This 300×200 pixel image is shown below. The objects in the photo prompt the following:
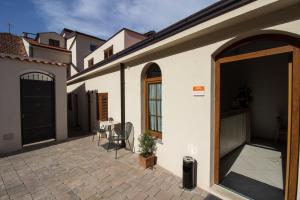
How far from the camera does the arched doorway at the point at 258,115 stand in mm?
2297

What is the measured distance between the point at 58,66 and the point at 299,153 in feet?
26.8

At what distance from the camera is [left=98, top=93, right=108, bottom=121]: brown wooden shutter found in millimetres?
7223

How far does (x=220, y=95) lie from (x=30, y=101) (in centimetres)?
710

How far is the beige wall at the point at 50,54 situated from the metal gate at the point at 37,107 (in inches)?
276

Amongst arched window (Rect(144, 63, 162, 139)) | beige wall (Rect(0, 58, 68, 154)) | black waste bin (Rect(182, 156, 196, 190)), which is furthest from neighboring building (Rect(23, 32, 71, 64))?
black waste bin (Rect(182, 156, 196, 190))

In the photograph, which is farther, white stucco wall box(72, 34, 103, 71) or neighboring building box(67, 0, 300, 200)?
white stucco wall box(72, 34, 103, 71)

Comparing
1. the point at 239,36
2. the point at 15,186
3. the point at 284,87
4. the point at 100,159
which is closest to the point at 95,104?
the point at 100,159

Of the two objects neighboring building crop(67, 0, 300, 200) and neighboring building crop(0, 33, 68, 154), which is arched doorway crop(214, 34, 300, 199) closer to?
neighboring building crop(67, 0, 300, 200)

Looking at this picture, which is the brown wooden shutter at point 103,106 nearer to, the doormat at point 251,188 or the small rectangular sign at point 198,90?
the small rectangular sign at point 198,90

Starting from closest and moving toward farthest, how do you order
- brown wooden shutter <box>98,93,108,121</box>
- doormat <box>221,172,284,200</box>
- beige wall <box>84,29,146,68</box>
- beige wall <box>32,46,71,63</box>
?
doormat <box>221,172,284,200</box>, brown wooden shutter <box>98,93,108,121</box>, beige wall <box>84,29,146,68</box>, beige wall <box>32,46,71,63</box>

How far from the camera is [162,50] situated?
Result: 13.8 ft

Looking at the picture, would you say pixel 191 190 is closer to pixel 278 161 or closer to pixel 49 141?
pixel 278 161

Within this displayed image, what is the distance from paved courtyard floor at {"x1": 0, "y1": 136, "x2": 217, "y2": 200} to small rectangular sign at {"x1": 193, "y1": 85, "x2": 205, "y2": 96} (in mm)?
1982

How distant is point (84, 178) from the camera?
380 centimetres
